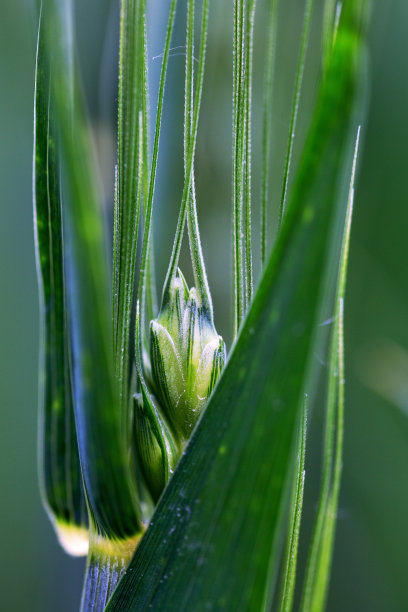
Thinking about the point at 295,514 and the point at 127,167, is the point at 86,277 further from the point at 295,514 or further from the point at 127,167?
the point at 295,514

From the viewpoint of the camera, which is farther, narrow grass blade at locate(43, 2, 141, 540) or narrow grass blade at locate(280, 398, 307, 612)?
narrow grass blade at locate(280, 398, 307, 612)

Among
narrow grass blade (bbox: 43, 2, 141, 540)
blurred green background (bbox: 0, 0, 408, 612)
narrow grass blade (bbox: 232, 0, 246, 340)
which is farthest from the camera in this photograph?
blurred green background (bbox: 0, 0, 408, 612)

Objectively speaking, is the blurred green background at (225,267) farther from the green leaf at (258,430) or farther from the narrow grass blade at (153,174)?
the green leaf at (258,430)

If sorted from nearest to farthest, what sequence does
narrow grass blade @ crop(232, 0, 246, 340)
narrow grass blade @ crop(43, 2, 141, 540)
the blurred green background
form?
1. narrow grass blade @ crop(43, 2, 141, 540)
2. narrow grass blade @ crop(232, 0, 246, 340)
3. the blurred green background

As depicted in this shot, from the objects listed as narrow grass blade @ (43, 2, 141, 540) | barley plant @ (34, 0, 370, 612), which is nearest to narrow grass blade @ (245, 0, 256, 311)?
barley plant @ (34, 0, 370, 612)

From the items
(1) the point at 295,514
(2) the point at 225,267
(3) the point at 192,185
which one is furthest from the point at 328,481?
(2) the point at 225,267

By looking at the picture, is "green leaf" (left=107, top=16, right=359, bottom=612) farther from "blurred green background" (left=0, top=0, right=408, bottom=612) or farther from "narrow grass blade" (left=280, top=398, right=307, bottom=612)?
"blurred green background" (left=0, top=0, right=408, bottom=612)
